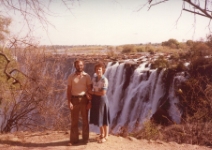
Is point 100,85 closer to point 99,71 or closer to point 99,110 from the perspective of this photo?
point 99,71

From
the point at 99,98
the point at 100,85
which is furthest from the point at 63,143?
the point at 100,85

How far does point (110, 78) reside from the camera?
22953 mm

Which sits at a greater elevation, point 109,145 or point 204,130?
point 109,145

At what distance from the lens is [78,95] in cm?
455

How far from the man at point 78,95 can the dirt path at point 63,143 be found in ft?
0.82

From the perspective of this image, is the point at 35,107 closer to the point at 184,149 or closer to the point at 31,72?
the point at 31,72

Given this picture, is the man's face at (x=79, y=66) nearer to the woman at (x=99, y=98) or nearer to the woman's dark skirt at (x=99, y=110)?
the woman at (x=99, y=98)

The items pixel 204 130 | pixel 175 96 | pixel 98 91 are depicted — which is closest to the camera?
pixel 98 91

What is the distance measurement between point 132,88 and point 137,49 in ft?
66.9

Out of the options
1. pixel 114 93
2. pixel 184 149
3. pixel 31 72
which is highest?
pixel 31 72

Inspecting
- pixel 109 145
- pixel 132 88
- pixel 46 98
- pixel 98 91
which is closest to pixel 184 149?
pixel 109 145

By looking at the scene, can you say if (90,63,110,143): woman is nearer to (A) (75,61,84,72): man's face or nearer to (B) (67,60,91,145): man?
(B) (67,60,91,145): man

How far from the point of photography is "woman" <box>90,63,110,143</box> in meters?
4.52

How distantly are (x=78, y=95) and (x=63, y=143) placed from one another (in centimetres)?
103
